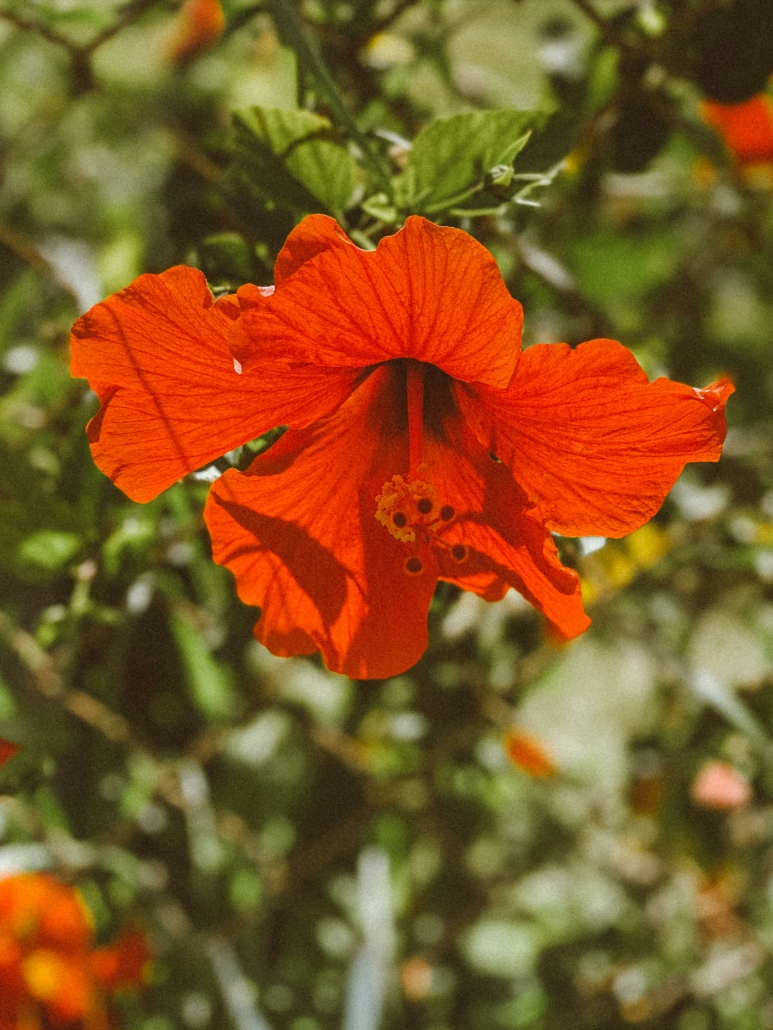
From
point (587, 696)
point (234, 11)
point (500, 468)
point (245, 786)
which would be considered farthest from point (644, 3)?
point (587, 696)

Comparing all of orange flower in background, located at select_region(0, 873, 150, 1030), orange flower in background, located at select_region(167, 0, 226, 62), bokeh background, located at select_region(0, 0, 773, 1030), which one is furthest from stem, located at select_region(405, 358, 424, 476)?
orange flower in background, located at select_region(167, 0, 226, 62)

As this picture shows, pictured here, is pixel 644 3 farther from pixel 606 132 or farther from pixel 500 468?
pixel 500 468

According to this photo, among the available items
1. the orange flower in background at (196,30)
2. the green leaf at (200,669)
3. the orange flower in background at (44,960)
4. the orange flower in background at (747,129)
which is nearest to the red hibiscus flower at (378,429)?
the green leaf at (200,669)

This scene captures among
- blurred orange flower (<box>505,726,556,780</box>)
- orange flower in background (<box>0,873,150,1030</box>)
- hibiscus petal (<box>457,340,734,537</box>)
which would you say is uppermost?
hibiscus petal (<box>457,340,734,537</box>)

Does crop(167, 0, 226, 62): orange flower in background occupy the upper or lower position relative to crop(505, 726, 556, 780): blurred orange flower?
upper

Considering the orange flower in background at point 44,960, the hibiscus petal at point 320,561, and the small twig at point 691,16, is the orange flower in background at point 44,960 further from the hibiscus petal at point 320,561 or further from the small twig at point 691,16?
the small twig at point 691,16

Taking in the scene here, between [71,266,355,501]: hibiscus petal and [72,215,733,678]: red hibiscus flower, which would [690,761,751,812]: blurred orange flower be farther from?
[71,266,355,501]: hibiscus petal

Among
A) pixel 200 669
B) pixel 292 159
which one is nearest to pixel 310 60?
pixel 292 159
